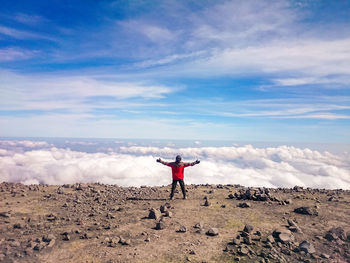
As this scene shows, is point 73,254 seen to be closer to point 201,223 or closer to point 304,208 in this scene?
point 201,223

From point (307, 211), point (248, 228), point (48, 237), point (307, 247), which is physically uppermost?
point (307, 211)

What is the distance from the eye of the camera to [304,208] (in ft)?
43.4

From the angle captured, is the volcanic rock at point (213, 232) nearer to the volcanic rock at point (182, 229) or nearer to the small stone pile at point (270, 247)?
the small stone pile at point (270, 247)

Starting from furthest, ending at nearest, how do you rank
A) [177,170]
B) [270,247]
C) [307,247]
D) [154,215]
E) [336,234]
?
[177,170], [154,215], [336,234], [270,247], [307,247]

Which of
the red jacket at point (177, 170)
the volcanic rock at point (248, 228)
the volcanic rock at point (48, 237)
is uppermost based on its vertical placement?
the red jacket at point (177, 170)

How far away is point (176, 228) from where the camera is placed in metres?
11.5

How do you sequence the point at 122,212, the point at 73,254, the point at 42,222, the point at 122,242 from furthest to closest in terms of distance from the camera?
the point at 122,212, the point at 42,222, the point at 122,242, the point at 73,254

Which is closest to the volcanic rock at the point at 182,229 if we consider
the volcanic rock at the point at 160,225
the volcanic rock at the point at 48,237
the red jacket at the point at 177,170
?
the volcanic rock at the point at 160,225

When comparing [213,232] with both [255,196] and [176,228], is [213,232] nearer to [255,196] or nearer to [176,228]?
[176,228]

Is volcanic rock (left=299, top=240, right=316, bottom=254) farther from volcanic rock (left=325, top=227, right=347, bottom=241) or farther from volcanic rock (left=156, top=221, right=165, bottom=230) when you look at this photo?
volcanic rock (left=156, top=221, right=165, bottom=230)

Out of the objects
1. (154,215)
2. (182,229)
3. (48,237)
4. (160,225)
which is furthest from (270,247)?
(48,237)

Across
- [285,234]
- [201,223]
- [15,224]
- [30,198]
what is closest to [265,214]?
[285,234]

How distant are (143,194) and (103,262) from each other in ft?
35.1

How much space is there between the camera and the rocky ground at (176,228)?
361 inches
